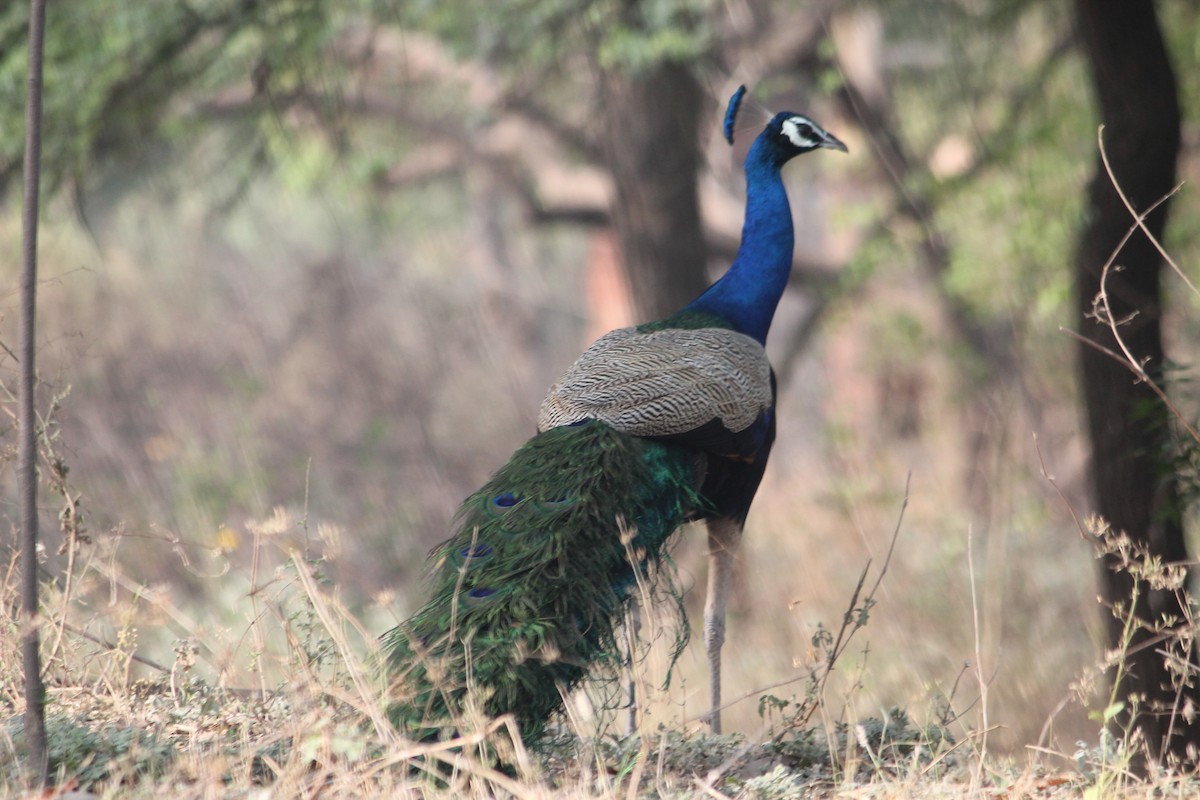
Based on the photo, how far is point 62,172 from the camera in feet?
21.5

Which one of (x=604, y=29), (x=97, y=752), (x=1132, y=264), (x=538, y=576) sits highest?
(x=604, y=29)

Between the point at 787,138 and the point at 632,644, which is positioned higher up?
the point at 787,138

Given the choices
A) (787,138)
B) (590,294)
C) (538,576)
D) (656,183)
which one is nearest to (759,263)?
(787,138)

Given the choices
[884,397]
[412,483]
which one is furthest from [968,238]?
[412,483]

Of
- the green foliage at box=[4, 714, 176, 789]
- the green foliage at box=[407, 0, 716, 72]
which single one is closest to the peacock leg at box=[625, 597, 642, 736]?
the green foliage at box=[4, 714, 176, 789]

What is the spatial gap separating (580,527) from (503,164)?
8983mm

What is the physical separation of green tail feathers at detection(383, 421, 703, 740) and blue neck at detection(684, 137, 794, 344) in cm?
97

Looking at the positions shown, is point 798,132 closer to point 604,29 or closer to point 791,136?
point 791,136

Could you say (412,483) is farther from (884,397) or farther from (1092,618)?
(1092,618)

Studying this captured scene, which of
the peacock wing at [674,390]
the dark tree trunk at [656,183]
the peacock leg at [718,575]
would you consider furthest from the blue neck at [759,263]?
the dark tree trunk at [656,183]

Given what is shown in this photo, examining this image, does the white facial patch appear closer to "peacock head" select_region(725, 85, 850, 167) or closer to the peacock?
"peacock head" select_region(725, 85, 850, 167)

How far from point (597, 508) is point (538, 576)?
28cm

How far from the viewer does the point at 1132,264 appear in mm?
5109

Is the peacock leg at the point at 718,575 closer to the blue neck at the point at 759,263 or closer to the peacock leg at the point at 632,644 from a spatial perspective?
the peacock leg at the point at 632,644
